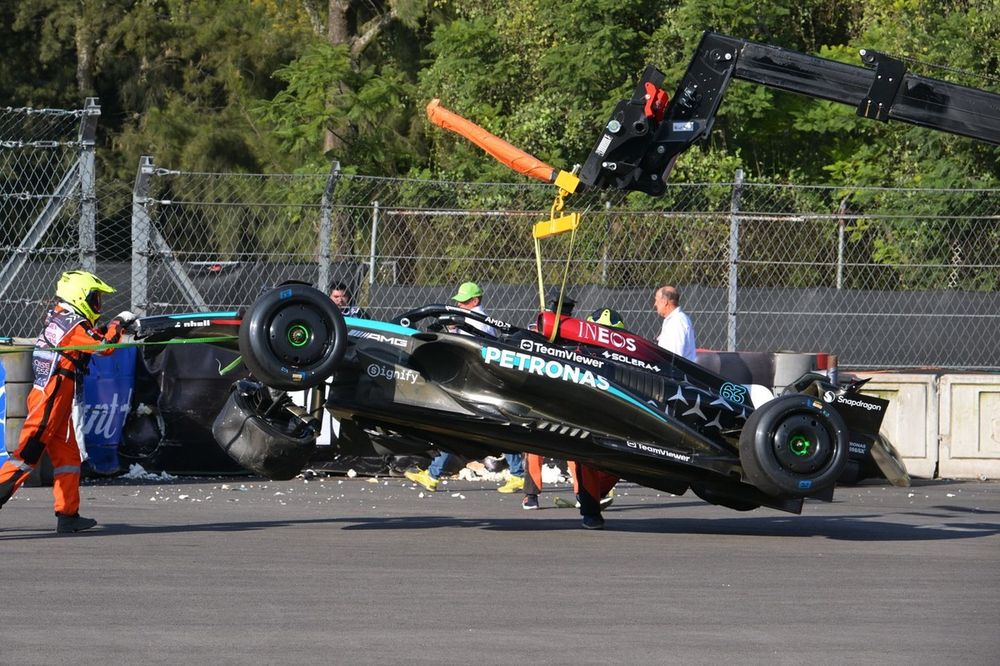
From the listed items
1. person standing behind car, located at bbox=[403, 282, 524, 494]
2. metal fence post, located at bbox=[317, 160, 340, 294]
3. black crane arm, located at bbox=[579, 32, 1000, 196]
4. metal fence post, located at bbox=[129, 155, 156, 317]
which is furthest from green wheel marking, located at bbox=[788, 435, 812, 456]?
metal fence post, located at bbox=[129, 155, 156, 317]

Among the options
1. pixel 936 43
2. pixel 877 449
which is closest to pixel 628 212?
pixel 877 449

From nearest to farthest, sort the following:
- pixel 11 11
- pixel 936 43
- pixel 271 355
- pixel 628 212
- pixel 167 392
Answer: pixel 271 355 < pixel 167 392 < pixel 628 212 < pixel 936 43 < pixel 11 11

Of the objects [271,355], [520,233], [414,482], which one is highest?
[520,233]

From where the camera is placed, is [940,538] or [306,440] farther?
[940,538]

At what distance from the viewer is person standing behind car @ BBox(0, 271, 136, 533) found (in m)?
10.5

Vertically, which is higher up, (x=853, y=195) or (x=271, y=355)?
(x=853, y=195)

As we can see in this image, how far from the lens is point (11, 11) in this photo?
41.0 m

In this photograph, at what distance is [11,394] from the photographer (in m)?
13.5

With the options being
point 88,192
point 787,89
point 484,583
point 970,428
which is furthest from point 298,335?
point 970,428

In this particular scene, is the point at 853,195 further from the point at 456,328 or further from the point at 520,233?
the point at 456,328

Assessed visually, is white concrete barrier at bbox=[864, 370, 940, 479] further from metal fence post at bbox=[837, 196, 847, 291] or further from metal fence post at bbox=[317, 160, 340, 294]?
metal fence post at bbox=[317, 160, 340, 294]

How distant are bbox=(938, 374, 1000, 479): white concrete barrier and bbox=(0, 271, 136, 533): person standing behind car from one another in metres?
8.60

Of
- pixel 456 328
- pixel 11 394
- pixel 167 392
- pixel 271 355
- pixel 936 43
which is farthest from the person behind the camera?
pixel 936 43

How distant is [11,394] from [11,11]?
30.0 meters
